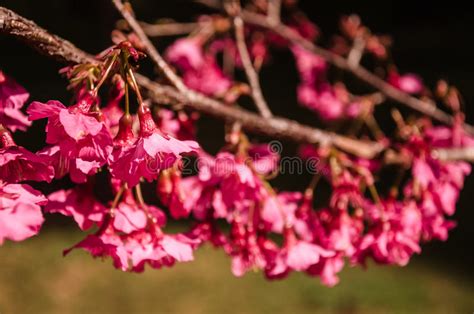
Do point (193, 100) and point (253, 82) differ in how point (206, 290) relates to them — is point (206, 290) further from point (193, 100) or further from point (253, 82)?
point (193, 100)

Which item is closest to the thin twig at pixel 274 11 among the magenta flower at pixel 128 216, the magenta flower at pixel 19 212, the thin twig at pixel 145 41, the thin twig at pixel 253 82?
the thin twig at pixel 253 82

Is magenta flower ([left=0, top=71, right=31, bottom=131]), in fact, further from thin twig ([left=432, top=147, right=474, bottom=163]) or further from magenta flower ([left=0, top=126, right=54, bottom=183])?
thin twig ([left=432, top=147, right=474, bottom=163])

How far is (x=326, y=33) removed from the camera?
25.4ft

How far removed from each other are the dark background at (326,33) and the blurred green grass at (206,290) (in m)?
3.60

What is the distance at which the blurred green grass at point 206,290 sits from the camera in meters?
2.70

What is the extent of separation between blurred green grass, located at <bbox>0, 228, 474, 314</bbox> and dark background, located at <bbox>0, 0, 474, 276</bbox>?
11.8 feet

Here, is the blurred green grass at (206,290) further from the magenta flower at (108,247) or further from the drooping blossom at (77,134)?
the drooping blossom at (77,134)

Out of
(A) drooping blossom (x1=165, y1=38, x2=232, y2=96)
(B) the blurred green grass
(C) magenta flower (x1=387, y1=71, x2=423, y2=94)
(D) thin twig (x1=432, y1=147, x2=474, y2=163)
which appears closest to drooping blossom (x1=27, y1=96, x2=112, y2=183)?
(D) thin twig (x1=432, y1=147, x2=474, y2=163)

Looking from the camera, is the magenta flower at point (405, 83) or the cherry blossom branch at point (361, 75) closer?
the cherry blossom branch at point (361, 75)

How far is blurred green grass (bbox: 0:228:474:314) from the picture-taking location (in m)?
2.70

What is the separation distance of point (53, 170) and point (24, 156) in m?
0.06

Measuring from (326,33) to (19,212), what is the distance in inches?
298

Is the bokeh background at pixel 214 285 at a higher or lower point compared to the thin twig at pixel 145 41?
lower

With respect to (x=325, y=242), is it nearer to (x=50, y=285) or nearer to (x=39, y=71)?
(x=50, y=285)
